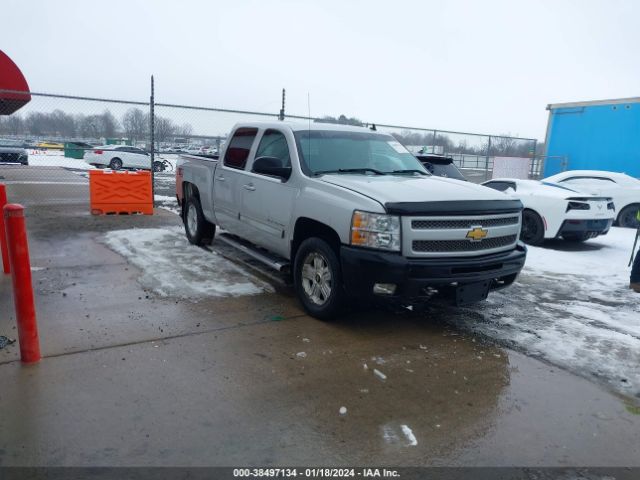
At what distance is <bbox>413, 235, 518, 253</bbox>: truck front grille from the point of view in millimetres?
4305

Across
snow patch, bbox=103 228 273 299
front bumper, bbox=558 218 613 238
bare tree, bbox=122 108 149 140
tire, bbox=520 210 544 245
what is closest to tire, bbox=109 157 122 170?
bare tree, bbox=122 108 149 140

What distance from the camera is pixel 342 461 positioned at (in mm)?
2768

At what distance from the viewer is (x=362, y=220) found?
4285mm

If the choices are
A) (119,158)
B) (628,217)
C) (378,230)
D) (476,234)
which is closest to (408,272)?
(378,230)

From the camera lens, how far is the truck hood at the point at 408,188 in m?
4.38

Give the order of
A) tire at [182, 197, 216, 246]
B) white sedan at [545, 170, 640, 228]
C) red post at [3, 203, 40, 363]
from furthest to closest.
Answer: white sedan at [545, 170, 640, 228], tire at [182, 197, 216, 246], red post at [3, 203, 40, 363]

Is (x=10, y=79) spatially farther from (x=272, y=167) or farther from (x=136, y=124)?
(x=136, y=124)

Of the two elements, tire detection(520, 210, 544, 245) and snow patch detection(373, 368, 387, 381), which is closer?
snow patch detection(373, 368, 387, 381)

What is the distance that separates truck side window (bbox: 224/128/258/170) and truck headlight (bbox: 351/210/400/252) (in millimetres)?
2571

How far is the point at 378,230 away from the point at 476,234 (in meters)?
0.94

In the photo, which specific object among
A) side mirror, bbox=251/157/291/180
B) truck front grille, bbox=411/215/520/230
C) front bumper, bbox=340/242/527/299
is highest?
side mirror, bbox=251/157/291/180

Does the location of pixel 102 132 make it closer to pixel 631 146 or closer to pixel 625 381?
pixel 625 381

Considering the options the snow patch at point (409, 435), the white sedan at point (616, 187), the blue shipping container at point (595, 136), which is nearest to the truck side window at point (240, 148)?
the snow patch at point (409, 435)

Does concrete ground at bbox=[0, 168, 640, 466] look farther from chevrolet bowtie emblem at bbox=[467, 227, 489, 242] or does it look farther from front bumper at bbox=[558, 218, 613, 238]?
front bumper at bbox=[558, 218, 613, 238]
